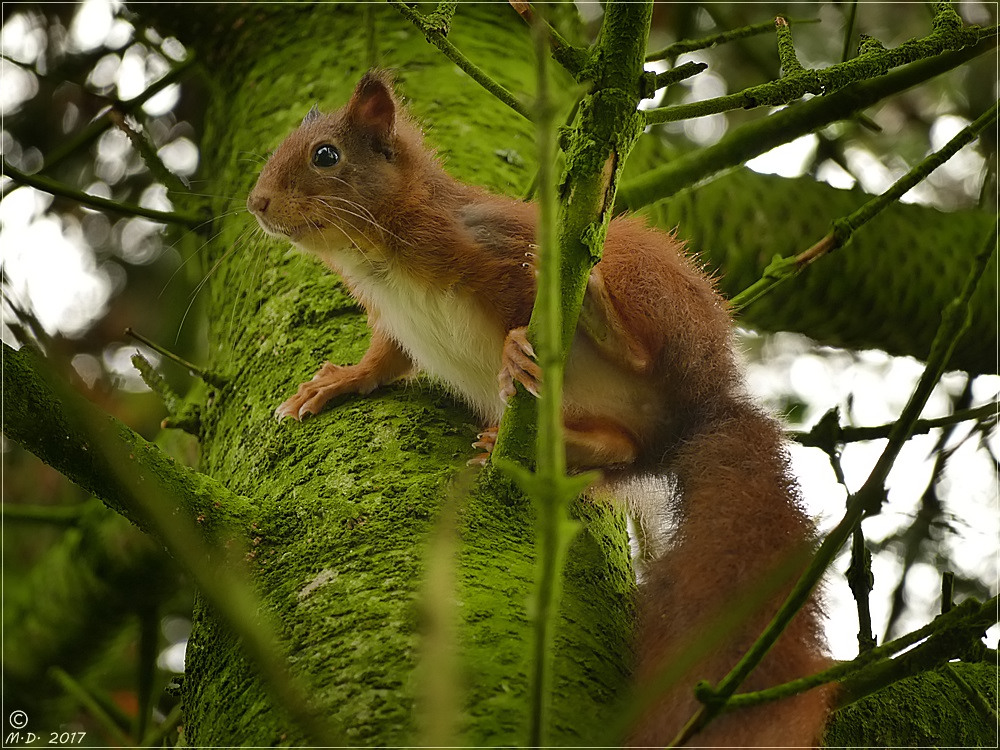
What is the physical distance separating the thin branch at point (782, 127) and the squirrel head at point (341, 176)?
1.99 ft

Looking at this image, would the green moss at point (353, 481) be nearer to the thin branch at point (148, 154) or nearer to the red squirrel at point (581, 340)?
the red squirrel at point (581, 340)

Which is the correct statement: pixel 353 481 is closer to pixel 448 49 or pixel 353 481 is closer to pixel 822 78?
pixel 448 49

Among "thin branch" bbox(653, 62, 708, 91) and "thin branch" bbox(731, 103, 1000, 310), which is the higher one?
"thin branch" bbox(731, 103, 1000, 310)

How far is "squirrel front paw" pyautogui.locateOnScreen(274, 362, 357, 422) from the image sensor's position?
210 centimetres

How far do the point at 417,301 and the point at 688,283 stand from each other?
0.65m

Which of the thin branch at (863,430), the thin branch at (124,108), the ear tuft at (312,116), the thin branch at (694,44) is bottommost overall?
the thin branch at (863,430)

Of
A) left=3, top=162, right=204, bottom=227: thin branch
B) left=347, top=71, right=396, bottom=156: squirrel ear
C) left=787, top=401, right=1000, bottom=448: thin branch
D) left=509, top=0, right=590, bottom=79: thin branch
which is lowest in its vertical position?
left=787, top=401, right=1000, bottom=448: thin branch

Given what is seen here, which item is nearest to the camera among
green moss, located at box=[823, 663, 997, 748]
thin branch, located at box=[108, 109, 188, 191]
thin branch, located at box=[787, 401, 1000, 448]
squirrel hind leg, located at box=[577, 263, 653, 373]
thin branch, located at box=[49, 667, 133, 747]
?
green moss, located at box=[823, 663, 997, 748]

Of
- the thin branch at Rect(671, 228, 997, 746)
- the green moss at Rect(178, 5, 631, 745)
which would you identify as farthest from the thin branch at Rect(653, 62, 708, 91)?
the green moss at Rect(178, 5, 631, 745)

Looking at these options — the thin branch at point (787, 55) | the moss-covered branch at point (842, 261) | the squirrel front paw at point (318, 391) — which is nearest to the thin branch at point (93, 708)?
the squirrel front paw at point (318, 391)

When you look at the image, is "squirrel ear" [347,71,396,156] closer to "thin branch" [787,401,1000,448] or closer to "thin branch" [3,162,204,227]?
"thin branch" [3,162,204,227]

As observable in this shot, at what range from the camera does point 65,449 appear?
1402 millimetres

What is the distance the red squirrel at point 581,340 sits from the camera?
160 centimetres

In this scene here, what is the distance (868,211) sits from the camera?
1.81m
